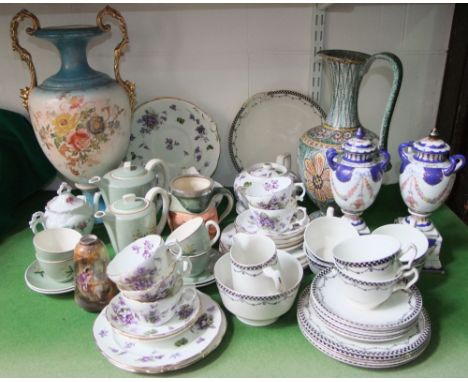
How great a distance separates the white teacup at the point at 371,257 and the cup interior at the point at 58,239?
20.0 inches

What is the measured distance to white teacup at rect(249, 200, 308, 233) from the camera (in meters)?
0.93

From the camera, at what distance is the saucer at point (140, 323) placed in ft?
2.47

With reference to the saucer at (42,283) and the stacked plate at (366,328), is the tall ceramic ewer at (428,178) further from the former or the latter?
the saucer at (42,283)

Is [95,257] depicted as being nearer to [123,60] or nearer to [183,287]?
[183,287]

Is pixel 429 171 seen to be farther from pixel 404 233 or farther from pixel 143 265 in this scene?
pixel 143 265

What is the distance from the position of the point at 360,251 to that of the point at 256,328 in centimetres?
22

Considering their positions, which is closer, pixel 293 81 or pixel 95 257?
pixel 95 257

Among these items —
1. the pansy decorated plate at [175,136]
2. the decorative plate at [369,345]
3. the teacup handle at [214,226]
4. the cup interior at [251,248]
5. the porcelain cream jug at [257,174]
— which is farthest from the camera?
the pansy decorated plate at [175,136]

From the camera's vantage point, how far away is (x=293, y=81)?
123cm

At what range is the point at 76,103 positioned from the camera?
100 centimetres

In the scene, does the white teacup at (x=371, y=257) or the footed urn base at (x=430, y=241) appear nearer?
the white teacup at (x=371, y=257)

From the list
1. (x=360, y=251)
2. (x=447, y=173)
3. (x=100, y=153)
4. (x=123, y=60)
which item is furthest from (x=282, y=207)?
(x=123, y=60)

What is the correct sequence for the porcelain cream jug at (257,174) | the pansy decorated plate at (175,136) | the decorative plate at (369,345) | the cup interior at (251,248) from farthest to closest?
the pansy decorated plate at (175,136), the porcelain cream jug at (257,174), the cup interior at (251,248), the decorative plate at (369,345)

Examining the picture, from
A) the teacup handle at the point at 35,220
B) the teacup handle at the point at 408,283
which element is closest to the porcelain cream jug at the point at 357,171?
the teacup handle at the point at 408,283
